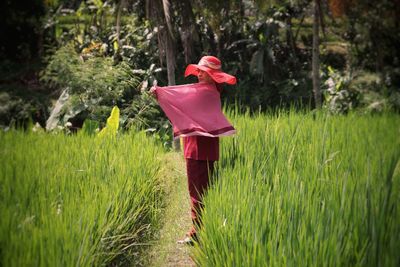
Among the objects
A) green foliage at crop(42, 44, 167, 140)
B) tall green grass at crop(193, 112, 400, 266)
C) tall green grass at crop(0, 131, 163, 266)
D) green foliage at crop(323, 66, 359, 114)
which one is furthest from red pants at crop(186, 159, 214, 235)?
green foliage at crop(323, 66, 359, 114)

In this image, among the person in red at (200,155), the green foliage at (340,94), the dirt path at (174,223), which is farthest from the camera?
the green foliage at (340,94)

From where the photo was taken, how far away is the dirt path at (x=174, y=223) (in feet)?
10.5

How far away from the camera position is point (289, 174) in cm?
273

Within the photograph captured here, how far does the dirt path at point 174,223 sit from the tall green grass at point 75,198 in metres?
0.12

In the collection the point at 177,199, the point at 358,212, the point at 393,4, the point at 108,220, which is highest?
the point at 393,4

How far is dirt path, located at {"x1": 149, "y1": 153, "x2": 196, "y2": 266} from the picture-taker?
320 centimetres

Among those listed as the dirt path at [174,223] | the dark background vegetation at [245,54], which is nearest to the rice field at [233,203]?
the dirt path at [174,223]

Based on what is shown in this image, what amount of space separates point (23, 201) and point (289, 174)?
1.45m

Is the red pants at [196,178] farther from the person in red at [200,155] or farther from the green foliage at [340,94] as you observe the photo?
the green foliage at [340,94]

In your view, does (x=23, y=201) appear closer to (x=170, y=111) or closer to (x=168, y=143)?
(x=170, y=111)

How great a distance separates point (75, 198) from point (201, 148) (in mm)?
978

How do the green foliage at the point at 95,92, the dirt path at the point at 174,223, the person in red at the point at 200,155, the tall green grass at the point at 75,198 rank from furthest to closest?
the green foliage at the point at 95,92
the person in red at the point at 200,155
the dirt path at the point at 174,223
the tall green grass at the point at 75,198

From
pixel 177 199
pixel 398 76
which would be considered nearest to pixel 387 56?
pixel 398 76

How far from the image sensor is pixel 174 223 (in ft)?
12.9
